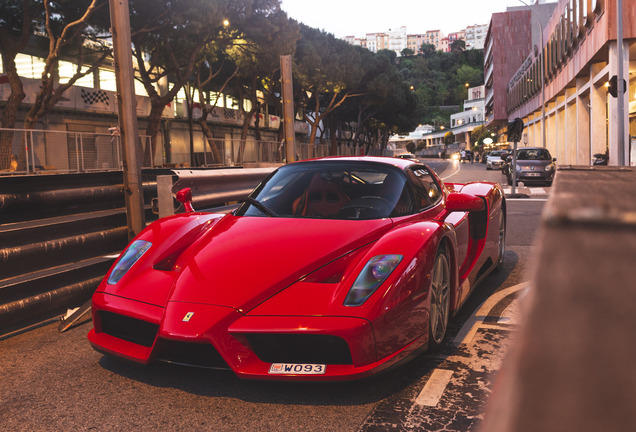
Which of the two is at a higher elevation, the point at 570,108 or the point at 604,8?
the point at 604,8

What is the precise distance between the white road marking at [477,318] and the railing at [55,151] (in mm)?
8169

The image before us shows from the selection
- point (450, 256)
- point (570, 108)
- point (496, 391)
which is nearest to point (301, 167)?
point (450, 256)

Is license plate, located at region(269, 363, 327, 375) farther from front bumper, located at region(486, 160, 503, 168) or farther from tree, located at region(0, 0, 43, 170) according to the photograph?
front bumper, located at region(486, 160, 503, 168)

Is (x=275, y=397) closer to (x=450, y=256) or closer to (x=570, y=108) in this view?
(x=450, y=256)

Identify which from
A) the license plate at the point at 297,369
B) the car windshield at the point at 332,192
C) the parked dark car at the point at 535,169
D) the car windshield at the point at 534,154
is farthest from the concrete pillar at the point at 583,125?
the license plate at the point at 297,369

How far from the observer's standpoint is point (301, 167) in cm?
520

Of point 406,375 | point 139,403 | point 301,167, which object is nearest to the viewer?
point 139,403

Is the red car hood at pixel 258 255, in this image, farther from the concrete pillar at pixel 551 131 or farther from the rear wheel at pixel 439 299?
the concrete pillar at pixel 551 131

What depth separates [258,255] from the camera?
12.5ft

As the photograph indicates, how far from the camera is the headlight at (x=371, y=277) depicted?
11.0ft

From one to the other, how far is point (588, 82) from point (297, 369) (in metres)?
31.9

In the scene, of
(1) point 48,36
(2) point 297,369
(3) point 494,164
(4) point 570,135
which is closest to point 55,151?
(2) point 297,369

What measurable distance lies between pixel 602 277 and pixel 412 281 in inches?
119

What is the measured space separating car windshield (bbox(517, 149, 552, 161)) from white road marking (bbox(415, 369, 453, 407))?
22.9 metres
